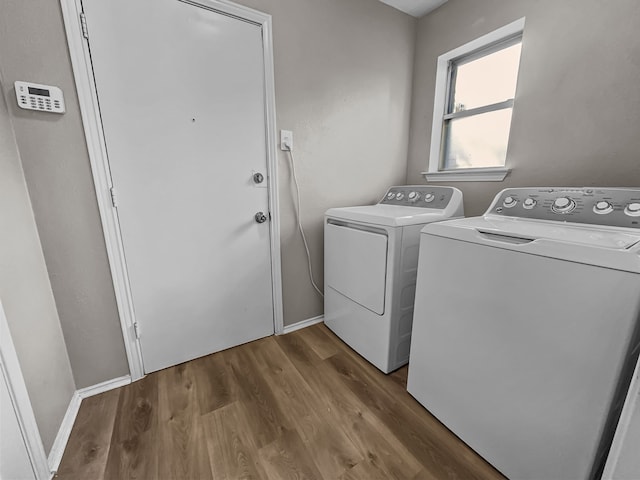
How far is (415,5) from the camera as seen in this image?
1.86m

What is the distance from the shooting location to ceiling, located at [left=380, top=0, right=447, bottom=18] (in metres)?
1.82

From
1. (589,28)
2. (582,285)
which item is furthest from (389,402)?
(589,28)

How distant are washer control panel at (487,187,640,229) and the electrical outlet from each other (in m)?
1.19

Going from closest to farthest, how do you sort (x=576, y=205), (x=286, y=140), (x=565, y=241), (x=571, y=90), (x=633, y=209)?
1. (x=565, y=241)
2. (x=633, y=209)
3. (x=576, y=205)
4. (x=571, y=90)
5. (x=286, y=140)

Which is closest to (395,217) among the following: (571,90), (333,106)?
(333,106)

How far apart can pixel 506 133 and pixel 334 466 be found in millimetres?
2065

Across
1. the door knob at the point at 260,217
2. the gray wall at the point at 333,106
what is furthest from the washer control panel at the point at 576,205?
the door knob at the point at 260,217

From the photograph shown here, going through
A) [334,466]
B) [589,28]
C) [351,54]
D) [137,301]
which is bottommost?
[334,466]

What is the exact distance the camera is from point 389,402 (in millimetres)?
1325

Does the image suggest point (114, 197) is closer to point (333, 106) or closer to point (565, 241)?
point (333, 106)

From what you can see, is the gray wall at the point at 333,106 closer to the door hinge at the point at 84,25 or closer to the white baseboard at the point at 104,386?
the door hinge at the point at 84,25

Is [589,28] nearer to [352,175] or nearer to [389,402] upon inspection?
[352,175]

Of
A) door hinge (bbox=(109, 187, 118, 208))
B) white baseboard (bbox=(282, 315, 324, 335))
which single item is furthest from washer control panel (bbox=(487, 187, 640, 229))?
door hinge (bbox=(109, 187, 118, 208))

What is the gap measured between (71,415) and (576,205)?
7.96 ft
